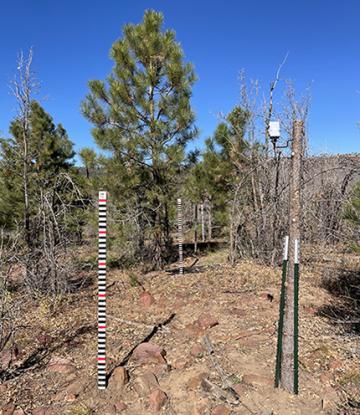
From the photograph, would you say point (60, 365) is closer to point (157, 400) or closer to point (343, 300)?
point (157, 400)

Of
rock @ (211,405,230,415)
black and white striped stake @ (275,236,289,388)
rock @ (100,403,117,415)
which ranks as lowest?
rock @ (100,403,117,415)

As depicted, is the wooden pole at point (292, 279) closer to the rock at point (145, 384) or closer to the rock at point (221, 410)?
the rock at point (221, 410)

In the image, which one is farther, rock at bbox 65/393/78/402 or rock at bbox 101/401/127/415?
rock at bbox 65/393/78/402

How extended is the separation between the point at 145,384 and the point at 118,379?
0.34 metres

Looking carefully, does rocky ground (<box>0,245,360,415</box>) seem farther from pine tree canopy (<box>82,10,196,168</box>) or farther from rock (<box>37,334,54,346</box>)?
pine tree canopy (<box>82,10,196,168</box>)

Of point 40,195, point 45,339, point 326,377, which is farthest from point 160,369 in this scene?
point 40,195

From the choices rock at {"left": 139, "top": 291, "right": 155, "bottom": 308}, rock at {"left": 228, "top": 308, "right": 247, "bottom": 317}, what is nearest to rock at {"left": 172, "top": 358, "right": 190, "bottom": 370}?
rock at {"left": 228, "top": 308, "right": 247, "bottom": 317}

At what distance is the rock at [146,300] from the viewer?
6.97 m

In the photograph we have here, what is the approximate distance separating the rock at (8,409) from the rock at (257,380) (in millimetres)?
2570

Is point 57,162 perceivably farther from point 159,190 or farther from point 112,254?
point 159,190

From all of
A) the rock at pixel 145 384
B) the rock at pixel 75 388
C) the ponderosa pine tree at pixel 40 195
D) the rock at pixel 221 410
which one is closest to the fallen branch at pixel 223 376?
the rock at pixel 221 410

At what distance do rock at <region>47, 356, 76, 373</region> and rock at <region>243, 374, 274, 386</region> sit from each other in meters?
2.22

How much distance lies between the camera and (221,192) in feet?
42.4

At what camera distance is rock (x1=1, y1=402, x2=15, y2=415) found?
11.9ft
